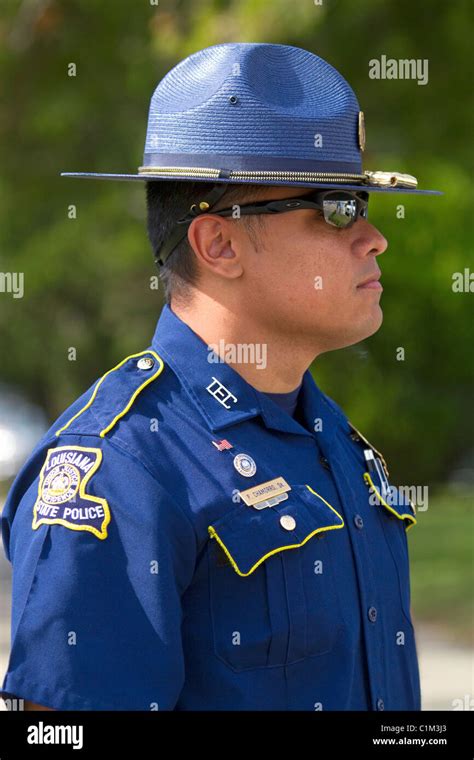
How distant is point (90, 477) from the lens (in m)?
2.39

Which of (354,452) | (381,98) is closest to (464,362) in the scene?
(381,98)

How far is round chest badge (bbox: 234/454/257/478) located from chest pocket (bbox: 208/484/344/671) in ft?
0.25

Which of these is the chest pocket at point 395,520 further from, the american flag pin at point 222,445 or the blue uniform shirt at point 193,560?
the american flag pin at point 222,445

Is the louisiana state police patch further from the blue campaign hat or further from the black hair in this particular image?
the blue campaign hat

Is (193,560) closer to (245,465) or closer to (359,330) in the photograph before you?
(245,465)

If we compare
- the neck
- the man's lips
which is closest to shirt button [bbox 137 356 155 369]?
the neck

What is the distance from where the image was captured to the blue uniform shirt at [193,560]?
229 cm

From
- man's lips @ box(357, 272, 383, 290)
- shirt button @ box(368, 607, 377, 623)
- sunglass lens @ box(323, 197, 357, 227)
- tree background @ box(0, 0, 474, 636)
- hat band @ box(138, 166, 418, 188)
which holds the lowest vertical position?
shirt button @ box(368, 607, 377, 623)

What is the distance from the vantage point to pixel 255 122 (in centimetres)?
262

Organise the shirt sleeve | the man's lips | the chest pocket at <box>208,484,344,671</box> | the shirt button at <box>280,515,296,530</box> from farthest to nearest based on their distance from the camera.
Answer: the man's lips
the shirt button at <box>280,515,296,530</box>
the chest pocket at <box>208,484,344,671</box>
the shirt sleeve

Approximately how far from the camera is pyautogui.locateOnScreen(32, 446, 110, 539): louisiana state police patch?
2328 mm

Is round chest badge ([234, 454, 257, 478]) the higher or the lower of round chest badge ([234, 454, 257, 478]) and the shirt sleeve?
the higher

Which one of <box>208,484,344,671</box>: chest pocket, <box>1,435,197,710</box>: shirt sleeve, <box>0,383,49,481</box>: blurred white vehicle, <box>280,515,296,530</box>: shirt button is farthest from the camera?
<box>0,383,49,481</box>: blurred white vehicle

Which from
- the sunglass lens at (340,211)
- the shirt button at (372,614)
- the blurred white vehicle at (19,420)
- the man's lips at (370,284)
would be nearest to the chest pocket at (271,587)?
the shirt button at (372,614)
